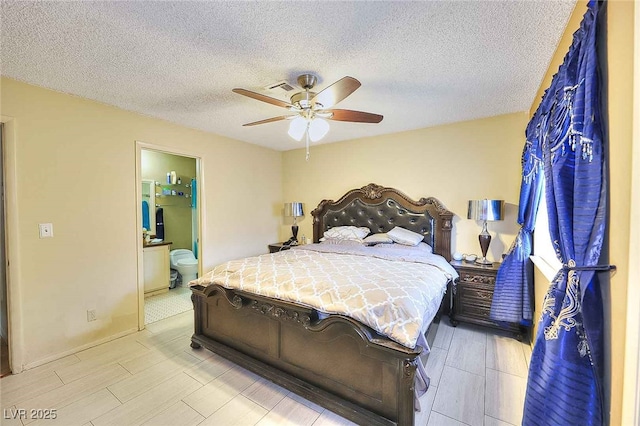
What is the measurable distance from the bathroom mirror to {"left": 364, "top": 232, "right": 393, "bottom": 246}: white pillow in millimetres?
3808

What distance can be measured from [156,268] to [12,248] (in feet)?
6.30

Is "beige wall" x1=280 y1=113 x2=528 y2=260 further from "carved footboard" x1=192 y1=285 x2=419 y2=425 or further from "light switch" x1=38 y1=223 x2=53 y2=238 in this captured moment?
"light switch" x1=38 y1=223 x2=53 y2=238

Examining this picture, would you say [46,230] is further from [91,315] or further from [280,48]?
[280,48]

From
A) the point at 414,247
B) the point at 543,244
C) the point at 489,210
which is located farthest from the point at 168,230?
the point at 543,244

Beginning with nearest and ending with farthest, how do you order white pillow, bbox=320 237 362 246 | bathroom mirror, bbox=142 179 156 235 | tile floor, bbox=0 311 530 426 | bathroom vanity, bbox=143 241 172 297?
tile floor, bbox=0 311 530 426 < white pillow, bbox=320 237 362 246 < bathroom vanity, bbox=143 241 172 297 < bathroom mirror, bbox=142 179 156 235

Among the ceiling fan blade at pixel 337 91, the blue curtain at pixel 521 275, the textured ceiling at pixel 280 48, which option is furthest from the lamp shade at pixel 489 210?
the ceiling fan blade at pixel 337 91

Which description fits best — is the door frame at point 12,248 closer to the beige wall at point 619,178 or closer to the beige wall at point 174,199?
the beige wall at point 174,199

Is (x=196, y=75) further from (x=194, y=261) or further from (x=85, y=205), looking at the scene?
(x=194, y=261)

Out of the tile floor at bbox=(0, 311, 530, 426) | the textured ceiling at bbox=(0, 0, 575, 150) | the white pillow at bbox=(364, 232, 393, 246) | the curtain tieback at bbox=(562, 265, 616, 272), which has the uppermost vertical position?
the textured ceiling at bbox=(0, 0, 575, 150)

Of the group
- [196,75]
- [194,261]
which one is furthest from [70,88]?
[194,261]

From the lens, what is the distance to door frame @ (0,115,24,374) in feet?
6.95

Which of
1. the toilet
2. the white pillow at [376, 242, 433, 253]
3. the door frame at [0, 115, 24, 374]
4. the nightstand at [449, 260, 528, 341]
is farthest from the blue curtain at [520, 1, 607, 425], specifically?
the toilet

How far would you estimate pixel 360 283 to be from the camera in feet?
6.29

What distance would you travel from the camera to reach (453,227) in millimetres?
3301
